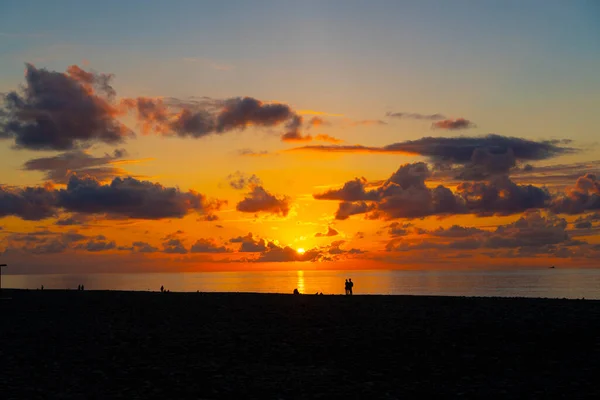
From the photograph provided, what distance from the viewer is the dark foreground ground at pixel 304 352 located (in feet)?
58.6

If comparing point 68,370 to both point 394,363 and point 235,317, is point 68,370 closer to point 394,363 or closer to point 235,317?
point 394,363

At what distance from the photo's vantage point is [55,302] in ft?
166

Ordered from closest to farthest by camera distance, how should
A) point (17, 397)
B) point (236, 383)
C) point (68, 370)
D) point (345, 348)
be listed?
point (17, 397) < point (236, 383) < point (68, 370) < point (345, 348)

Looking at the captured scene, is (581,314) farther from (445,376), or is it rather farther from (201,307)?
(201,307)

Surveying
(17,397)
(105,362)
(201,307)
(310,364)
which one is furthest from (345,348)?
(201,307)

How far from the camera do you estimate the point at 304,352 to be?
24328 mm

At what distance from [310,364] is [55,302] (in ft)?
114

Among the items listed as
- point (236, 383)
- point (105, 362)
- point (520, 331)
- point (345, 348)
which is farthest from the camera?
point (520, 331)

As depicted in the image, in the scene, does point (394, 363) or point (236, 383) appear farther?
point (394, 363)

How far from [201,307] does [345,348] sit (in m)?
20.8

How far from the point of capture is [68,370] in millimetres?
20734

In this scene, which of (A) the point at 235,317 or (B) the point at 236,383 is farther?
(A) the point at 235,317

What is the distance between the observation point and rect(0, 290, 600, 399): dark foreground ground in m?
17.9

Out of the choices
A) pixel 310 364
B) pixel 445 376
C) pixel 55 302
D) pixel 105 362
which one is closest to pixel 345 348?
pixel 310 364
